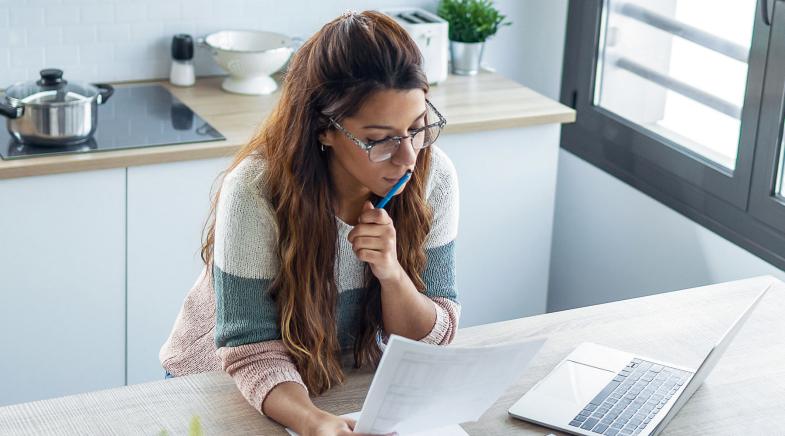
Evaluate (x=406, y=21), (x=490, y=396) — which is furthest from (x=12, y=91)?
(x=490, y=396)

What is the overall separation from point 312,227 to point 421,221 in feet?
0.68

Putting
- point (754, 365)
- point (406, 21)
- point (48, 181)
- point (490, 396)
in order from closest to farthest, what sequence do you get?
point (490, 396) → point (754, 365) → point (48, 181) → point (406, 21)

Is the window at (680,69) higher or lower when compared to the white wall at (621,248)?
higher

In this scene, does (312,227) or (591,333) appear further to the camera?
(591,333)

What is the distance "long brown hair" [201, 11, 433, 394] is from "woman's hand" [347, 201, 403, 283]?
7 centimetres

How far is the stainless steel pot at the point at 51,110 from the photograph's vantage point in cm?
255

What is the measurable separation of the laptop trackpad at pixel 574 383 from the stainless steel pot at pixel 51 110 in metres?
1.38

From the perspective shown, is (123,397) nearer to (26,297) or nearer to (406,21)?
(26,297)

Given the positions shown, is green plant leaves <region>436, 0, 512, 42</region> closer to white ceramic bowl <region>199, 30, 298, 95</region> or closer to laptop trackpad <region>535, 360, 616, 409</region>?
white ceramic bowl <region>199, 30, 298, 95</region>

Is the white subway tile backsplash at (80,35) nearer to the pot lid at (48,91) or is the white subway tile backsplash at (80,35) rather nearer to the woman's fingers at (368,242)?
the pot lid at (48,91)

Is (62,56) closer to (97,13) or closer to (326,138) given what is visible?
(97,13)

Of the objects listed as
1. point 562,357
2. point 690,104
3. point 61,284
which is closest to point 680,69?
point 690,104

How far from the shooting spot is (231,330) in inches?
65.2

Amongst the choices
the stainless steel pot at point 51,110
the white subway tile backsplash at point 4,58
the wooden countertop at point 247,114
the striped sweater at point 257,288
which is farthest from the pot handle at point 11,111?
the striped sweater at point 257,288
